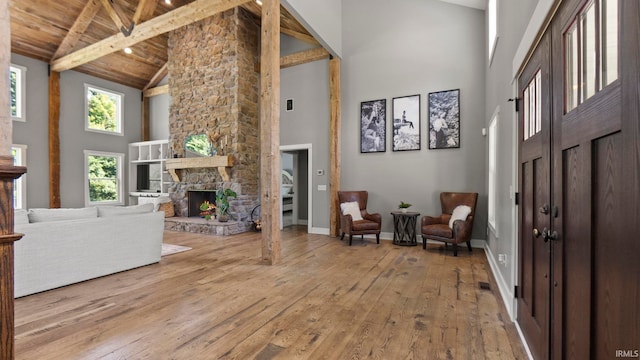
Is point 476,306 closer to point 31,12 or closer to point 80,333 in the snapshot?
point 80,333

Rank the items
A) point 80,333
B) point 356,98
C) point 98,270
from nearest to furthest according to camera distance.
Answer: point 80,333 < point 98,270 < point 356,98

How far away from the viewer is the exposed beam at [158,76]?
862 cm

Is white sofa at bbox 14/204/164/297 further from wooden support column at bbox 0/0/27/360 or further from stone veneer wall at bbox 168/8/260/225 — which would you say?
stone veneer wall at bbox 168/8/260/225

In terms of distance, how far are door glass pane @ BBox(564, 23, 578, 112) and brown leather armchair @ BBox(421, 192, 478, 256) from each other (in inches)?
124

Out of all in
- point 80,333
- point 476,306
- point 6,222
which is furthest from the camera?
point 476,306

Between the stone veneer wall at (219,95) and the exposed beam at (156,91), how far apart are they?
1.59 metres

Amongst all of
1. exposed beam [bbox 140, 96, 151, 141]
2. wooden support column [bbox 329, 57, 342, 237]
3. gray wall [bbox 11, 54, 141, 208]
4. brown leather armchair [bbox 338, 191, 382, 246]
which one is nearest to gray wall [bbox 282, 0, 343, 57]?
wooden support column [bbox 329, 57, 342, 237]

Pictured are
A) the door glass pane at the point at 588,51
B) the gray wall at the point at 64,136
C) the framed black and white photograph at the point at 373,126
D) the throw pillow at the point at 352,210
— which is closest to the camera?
the door glass pane at the point at 588,51

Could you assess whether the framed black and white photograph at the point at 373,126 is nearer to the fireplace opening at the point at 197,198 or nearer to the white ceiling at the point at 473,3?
the white ceiling at the point at 473,3

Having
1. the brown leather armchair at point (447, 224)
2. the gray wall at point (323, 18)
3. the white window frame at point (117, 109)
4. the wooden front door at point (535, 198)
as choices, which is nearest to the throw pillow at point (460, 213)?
the brown leather armchair at point (447, 224)

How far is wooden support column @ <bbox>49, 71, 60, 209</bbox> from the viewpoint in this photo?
696 cm

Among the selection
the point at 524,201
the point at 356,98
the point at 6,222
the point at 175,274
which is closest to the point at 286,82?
the point at 356,98

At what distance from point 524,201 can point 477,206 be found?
9.80 feet

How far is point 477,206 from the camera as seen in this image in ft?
15.8
